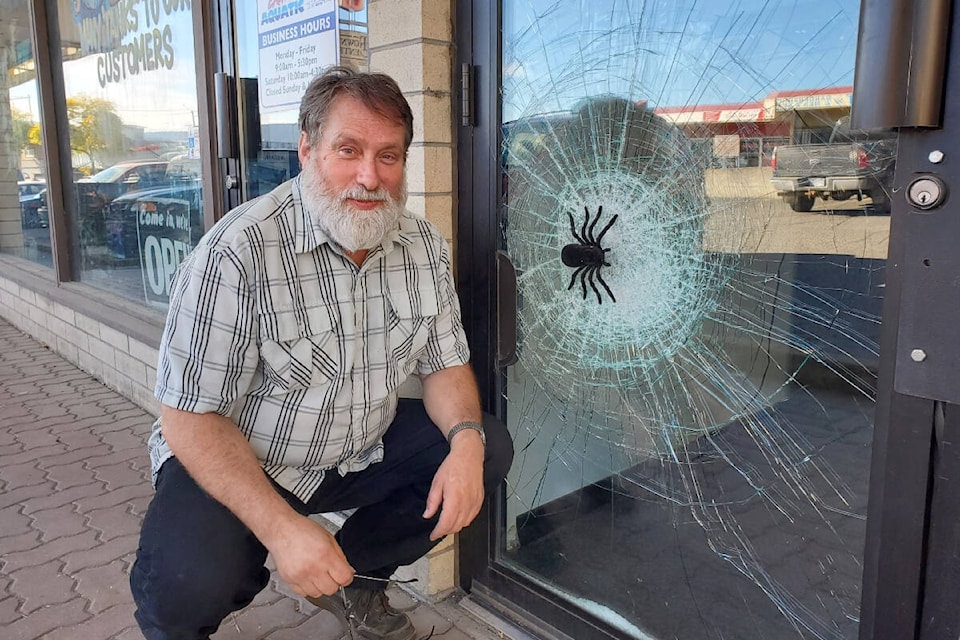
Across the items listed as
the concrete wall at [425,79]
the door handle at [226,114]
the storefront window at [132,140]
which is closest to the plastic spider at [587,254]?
the concrete wall at [425,79]

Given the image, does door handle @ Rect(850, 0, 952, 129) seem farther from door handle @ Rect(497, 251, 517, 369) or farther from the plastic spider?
door handle @ Rect(497, 251, 517, 369)

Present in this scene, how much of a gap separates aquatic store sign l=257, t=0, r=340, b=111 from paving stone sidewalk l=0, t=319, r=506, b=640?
182 centimetres

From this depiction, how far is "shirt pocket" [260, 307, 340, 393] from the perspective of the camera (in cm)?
183

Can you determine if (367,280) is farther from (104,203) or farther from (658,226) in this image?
(104,203)

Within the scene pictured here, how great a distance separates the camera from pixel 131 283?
5016 millimetres

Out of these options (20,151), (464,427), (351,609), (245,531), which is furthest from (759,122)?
(20,151)

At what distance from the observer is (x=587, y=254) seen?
2.05 meters

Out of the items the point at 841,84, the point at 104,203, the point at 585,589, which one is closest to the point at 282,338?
the point at 585,589

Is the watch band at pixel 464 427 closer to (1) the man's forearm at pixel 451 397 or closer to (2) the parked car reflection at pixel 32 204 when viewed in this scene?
(1) the man's forearm at pixel 451 397

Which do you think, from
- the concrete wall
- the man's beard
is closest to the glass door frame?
the man's beard

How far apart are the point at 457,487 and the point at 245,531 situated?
1.72ft

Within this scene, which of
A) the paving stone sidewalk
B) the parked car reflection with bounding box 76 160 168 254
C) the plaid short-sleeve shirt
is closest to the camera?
the plaid short-sleeve shirt

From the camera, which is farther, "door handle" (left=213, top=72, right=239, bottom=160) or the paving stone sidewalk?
"door handle" (left=213, top=72, right=239, bottom=160)

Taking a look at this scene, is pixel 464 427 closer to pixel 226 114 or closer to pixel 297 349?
pixel 297 349
